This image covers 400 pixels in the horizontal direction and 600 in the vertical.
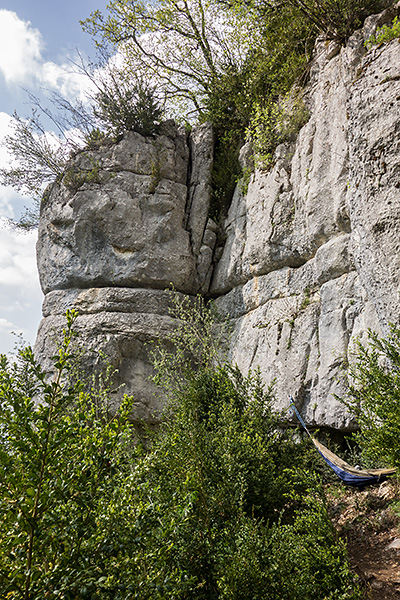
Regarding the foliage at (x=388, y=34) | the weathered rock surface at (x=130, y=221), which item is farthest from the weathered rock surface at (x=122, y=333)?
the foliage at (x=388, y=34)

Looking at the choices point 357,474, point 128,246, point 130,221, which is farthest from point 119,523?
point 130,221

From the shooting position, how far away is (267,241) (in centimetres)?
733

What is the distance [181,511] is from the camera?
6.28ft

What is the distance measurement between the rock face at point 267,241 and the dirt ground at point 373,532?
945 mm

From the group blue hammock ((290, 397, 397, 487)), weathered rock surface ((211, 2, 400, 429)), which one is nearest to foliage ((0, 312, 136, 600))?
blue hammock ((290, 397, 397, 487))

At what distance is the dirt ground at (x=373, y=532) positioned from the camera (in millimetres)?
3014

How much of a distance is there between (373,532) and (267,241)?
4839 millimetres

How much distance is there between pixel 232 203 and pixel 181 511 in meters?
7.95

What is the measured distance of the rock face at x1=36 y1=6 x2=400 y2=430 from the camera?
469cm

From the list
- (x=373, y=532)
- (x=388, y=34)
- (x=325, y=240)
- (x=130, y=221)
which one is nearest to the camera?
(x=373, y=532)

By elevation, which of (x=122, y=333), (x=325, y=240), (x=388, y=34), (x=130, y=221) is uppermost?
(x=130, y=221)

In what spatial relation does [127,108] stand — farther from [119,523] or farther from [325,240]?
[119,523]

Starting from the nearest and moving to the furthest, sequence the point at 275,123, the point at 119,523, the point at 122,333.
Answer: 1. the point at 119,523
2. the point at 275,123
3. the point at 122,333

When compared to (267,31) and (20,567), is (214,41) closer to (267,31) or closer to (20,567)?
(267,31)
